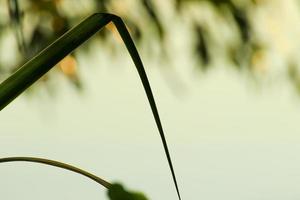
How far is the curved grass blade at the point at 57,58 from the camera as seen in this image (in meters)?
0.11

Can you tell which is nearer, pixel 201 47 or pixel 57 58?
pixel 57 58

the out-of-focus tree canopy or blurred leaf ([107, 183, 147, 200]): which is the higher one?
the out-of-focus tree canopy

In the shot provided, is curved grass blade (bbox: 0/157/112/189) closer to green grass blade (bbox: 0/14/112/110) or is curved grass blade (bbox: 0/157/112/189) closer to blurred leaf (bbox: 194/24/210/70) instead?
green grass blade (bbox: 0/14/112/110)

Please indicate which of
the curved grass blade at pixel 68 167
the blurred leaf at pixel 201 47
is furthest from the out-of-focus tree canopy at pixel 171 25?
the curved grass blade at pixel 68 167

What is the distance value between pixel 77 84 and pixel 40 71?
41.2 inches

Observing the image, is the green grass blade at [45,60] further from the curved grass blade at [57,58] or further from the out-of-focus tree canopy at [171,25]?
the out-of-focus tree canopy at [171,25]

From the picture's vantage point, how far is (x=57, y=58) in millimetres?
109

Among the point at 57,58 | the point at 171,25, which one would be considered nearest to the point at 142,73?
the point at 57,58

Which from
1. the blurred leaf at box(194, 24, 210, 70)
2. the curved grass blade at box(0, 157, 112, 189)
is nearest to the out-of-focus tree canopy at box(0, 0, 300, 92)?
the blurred leaf at box(194, 24, 210, 70)

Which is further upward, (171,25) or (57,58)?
(171,25)

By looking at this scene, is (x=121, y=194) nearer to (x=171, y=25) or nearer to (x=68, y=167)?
(x=68, y=167)

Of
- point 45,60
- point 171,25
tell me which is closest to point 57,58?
point 45,60

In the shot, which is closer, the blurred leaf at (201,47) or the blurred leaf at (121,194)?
the blurred leaf at (121,194)

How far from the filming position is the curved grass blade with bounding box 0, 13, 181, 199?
11 cm
